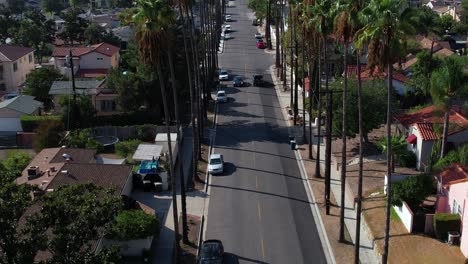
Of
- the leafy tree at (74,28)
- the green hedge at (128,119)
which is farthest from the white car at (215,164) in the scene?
the leafy tree at (74,28)

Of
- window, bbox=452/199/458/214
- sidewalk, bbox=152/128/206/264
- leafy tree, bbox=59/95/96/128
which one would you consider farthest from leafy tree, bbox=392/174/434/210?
leafy tree, bbox=59/95/96/128

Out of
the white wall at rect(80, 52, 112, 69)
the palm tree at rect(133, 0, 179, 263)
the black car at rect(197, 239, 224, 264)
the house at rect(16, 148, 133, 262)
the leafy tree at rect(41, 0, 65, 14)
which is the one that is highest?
the palm tree at rect(133, 0, 179, 263)

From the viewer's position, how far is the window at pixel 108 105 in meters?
70.2

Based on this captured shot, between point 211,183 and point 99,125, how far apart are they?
2023 centimetres

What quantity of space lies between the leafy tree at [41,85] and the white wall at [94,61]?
8071 millimetres

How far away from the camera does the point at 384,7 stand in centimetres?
2792

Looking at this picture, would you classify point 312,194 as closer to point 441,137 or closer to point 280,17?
point 441,137

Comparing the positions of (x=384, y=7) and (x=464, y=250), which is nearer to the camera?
(x=384, y=7)

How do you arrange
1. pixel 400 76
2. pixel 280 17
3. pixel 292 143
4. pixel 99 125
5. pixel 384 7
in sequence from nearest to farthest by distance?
pixel 384 7 < pixel 292 143 < pixel 99 125 < pixel 400 76 < pixel 280 17

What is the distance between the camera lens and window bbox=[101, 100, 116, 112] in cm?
7019

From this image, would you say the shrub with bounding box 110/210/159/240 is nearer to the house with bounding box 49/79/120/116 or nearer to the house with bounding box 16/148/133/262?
the house with bounding box 16/148/133/262

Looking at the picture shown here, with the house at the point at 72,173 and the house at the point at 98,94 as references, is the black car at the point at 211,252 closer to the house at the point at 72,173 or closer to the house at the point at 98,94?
the house at the point at 72,173

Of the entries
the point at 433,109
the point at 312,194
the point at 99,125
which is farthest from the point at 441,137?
the point at 99,125

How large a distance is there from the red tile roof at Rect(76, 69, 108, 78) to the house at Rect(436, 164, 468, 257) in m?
53.3
